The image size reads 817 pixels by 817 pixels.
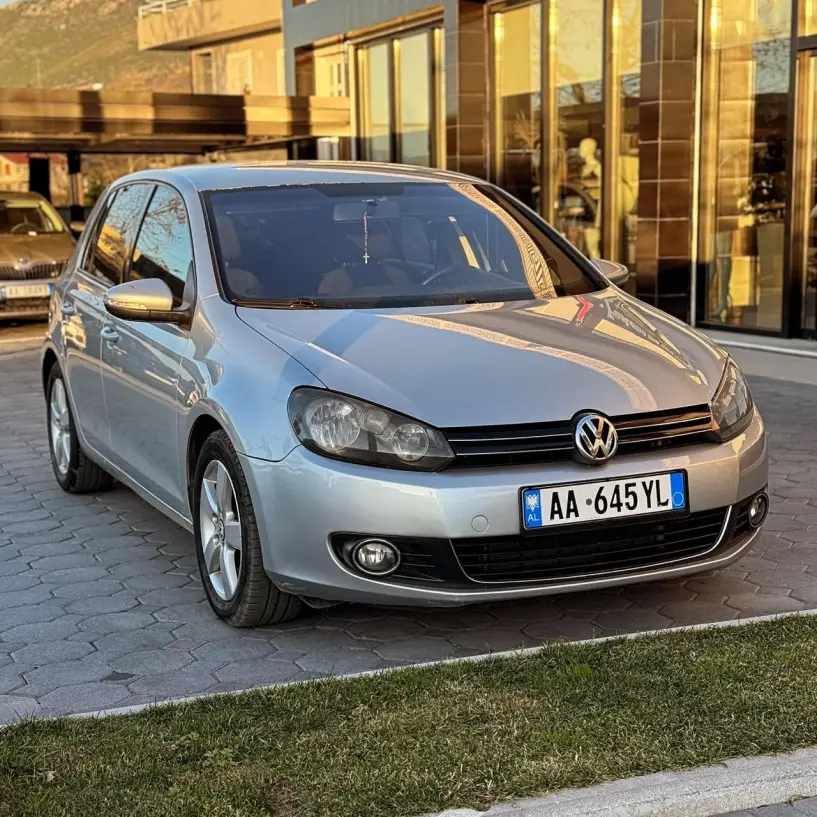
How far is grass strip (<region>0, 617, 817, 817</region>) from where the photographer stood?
3.05 meters

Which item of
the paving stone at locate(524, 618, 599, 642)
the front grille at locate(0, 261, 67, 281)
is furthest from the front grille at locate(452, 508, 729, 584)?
the front grille at locate(0, 261, 67, 281)

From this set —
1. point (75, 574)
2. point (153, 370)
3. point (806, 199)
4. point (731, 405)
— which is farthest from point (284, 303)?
point (806, 199)

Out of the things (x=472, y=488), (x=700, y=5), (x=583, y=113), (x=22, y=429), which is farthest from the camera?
(x=583, y=113)

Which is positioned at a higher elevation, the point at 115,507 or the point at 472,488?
the point at 472,488

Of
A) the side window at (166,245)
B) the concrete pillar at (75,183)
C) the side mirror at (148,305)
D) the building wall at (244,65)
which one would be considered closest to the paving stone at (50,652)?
the side mirror at (148,305)

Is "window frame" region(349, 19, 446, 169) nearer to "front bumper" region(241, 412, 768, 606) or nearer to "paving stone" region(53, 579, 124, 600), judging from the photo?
"paving stone" region(53, 579, 124, 600)

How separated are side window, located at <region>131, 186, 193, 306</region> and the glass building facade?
28.8 feet

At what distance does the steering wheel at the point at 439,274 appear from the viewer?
16.5ft

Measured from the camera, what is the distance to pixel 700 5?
45.3 ft

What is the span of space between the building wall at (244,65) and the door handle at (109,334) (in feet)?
87.3

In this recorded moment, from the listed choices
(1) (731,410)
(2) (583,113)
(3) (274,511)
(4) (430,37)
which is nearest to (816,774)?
(1) (731,410)

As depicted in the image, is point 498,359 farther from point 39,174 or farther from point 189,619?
point 39,174

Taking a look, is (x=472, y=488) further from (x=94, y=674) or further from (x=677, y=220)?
(x=677, y=220)

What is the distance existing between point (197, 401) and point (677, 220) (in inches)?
415
